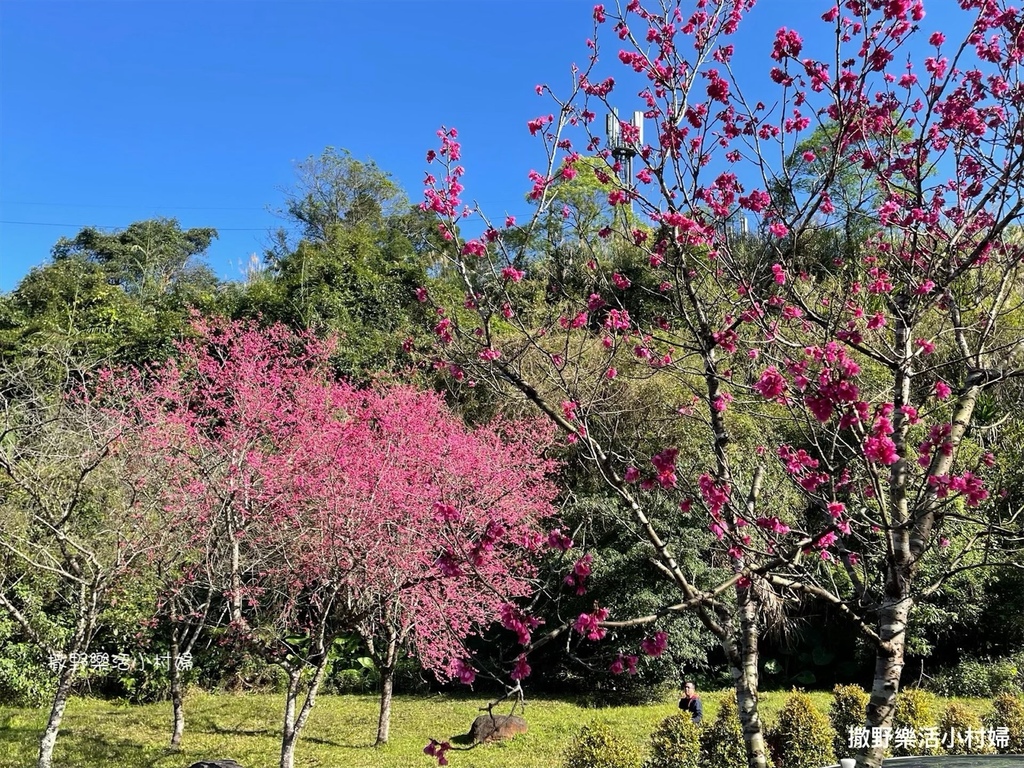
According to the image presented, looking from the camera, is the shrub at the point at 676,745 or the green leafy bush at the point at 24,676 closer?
the shrub at the point at 676,745

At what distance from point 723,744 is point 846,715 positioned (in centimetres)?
139

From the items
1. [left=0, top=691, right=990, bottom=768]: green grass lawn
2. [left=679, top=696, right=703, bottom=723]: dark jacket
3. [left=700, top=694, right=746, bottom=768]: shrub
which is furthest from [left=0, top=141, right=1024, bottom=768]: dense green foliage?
[left=679, top=696, right=703, bottom=723]: dark jacket

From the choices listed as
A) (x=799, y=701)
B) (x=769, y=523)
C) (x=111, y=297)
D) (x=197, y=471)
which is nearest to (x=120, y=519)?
(x=197, y=471)

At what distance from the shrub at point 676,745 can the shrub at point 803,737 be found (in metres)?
0.76

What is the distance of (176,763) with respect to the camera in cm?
615

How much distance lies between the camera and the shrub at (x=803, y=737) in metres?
5.36

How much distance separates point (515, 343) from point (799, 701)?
22.4 ft

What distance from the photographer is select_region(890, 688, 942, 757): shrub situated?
18.0ft

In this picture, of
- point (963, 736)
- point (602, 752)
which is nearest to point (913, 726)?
point (963, 736)

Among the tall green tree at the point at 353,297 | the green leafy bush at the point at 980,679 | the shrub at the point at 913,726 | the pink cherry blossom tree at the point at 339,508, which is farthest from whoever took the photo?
the tall green tree at the point at 353,297

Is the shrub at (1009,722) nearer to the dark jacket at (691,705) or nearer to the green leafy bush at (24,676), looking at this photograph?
the dark jacket at (691,705)

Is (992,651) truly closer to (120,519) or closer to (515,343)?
(515,343)

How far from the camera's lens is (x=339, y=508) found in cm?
572

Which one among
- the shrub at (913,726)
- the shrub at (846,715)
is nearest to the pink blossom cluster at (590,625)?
the shrub at (913,726)
